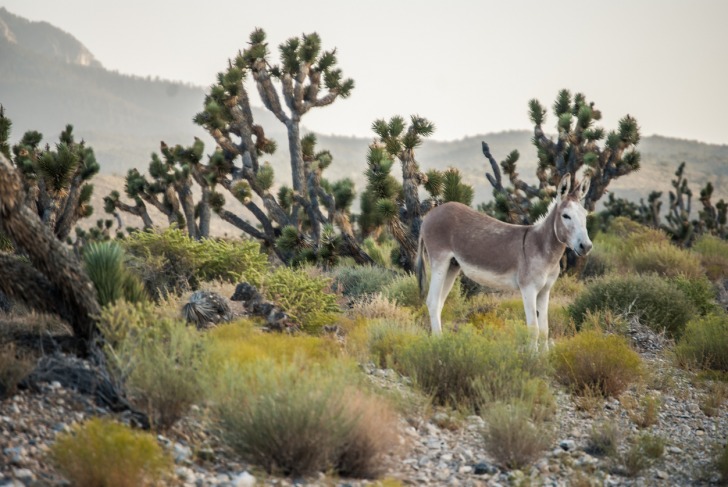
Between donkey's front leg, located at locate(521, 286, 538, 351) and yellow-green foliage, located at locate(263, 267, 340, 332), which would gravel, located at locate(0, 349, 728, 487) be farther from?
yellow-green foliage, located at locate(263, 267, 340, 332)

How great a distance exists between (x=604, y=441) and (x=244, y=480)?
12.1 feet

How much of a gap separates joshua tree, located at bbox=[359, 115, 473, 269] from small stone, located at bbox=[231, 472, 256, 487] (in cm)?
952

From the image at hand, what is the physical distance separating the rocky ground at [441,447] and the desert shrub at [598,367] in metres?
0.30

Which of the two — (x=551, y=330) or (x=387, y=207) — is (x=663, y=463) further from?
(x=387, y=207)

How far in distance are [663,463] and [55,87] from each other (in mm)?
124268

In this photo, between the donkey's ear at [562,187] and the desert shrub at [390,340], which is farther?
the donkey's ear at [562,187]

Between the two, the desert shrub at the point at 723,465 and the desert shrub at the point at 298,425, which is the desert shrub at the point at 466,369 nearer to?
the desert shrub at the point at 723,465

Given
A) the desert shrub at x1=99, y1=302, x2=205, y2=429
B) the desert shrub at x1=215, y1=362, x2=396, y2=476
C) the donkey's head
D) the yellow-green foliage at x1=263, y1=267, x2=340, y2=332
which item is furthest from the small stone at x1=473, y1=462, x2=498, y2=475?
the yellow-green foliage at x1=263, y1=267, x2=340, y2=332

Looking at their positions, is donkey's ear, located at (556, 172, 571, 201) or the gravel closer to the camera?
the gravel

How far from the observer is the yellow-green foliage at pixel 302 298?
1069 cm

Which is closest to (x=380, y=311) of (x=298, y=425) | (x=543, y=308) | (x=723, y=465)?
(x=543, y=308)

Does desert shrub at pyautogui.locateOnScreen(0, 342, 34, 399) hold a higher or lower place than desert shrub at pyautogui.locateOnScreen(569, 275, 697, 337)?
lower

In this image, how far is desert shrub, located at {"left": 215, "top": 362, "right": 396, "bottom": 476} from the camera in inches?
218

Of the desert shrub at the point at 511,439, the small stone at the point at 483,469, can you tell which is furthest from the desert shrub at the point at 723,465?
the small stone at the point at 483,469
